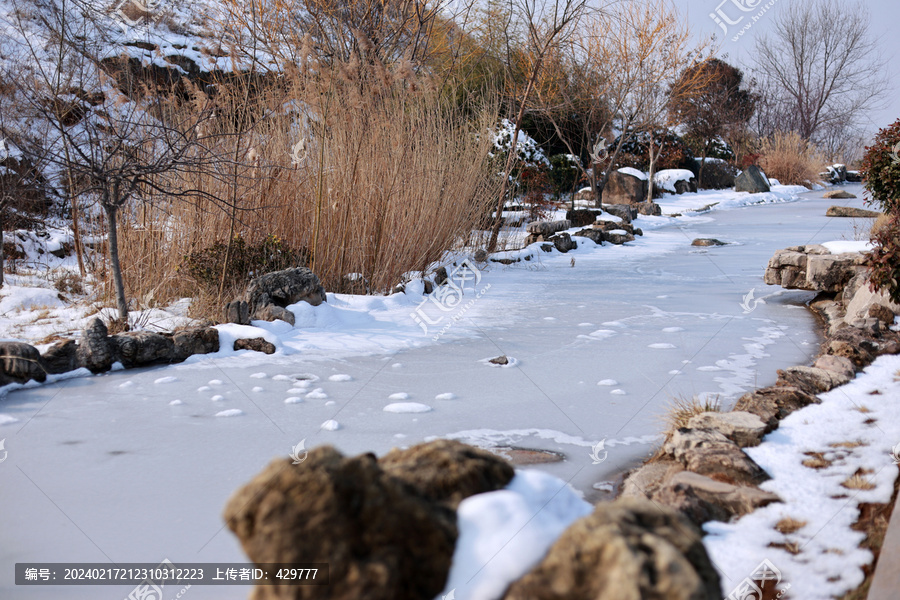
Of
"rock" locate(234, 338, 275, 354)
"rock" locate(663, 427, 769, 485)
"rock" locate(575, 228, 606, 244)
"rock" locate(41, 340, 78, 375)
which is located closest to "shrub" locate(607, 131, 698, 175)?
"rock" locate(575, 228, 606, 244)

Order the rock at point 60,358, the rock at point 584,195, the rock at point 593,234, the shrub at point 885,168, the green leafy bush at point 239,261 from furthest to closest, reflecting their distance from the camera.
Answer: the rock at point 584,195 < the rock at point 593,234 < the shrub at point 885,168 < the green leafy bush at point 239,261 < the rock at point 60,358

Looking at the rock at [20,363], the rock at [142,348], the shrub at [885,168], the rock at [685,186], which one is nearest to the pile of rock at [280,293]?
the rock at [142,348]

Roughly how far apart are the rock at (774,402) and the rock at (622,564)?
181 cm

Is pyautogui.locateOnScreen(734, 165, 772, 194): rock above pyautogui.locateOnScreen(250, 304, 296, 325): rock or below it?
above

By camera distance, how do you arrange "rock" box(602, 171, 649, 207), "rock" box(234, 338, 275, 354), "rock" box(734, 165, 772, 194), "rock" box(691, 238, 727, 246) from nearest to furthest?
"rock" box(234, 338, 275, 354), "rock" box(691, 238, 727, 246), "rock" box(602, 171, 649, 207), "rock" box(734, 165, 772, 194)

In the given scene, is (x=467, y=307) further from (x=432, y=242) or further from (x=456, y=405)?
(x=456, y=405)

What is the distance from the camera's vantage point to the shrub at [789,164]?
21.6 meters

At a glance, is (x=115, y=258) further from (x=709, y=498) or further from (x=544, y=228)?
(x=544, y=228)

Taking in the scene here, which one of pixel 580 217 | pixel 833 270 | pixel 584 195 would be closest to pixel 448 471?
pixel 833 270

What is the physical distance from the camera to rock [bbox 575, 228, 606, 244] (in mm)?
9695

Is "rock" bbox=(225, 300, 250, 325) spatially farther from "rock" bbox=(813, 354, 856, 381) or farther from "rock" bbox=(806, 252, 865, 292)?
"rock" bbox=(806, 252, 865, 292)

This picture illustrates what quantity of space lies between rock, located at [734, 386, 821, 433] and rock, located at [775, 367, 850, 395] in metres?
0.13

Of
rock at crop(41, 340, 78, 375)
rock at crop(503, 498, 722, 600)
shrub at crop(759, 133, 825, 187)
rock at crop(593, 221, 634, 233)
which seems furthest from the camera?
shrub at crop(759, 133, 825, 187)

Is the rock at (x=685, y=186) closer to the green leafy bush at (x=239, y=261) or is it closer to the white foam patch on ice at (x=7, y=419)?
the green leafy bush at (x=239, y=261)
